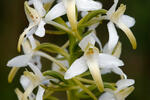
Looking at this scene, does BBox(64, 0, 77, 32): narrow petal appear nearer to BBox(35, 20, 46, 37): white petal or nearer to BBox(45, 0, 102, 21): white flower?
BBox(45, 0, 102, 21): white flower

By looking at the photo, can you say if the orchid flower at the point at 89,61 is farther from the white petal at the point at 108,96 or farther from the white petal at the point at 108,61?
the white petal at the point at 108,96

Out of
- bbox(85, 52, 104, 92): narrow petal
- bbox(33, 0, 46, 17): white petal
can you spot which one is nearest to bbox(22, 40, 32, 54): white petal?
bbox(33, 0, 46, 17): white petal

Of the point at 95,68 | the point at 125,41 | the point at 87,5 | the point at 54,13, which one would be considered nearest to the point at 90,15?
the point at 87,5

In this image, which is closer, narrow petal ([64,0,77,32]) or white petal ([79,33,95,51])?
narrow petal ([64,0,77,32])

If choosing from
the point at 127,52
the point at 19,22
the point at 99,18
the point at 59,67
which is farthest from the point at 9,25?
the point at 99,18

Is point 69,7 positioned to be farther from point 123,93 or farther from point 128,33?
point 123,93

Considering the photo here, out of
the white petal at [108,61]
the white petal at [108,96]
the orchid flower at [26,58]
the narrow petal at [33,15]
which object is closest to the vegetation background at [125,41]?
the orchid flower at [26,58]
